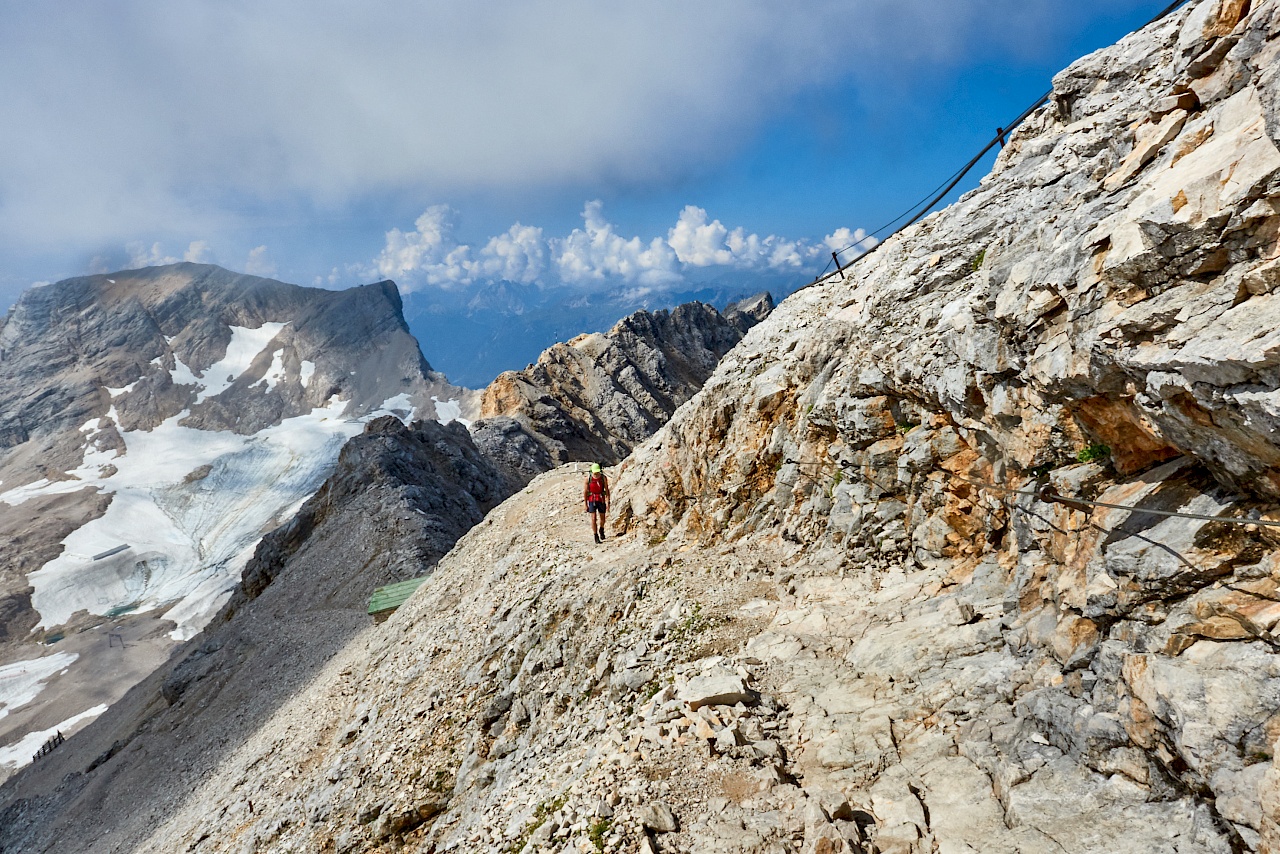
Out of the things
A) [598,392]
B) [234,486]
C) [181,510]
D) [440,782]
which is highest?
[234,486]

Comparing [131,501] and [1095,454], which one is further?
[131,501]

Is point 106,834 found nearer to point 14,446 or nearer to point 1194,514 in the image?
point 1194,514

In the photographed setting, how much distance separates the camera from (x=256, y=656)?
35969mm

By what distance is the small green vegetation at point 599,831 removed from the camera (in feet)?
27.1

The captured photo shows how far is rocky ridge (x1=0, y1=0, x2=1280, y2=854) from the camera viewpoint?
636 centimetres

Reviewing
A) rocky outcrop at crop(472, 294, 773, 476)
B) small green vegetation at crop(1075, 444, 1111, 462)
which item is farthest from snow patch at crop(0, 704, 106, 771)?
small green vegetation at crop(1075, 444, 1111, 462)

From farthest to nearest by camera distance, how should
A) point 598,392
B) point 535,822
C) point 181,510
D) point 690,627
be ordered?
point 181,510
point 598,392
point 690,627
point 535,822

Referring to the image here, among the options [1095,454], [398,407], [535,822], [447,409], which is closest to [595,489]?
[535,822]

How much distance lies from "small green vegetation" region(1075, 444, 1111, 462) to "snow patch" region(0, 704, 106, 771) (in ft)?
344

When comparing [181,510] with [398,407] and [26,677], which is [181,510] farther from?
[398,407]

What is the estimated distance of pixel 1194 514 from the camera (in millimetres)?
6723

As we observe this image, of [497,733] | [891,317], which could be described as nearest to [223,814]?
[497,733]

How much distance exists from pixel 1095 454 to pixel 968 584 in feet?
10.3

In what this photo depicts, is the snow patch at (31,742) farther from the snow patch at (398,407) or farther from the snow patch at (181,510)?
the snow patch at (398,407)
